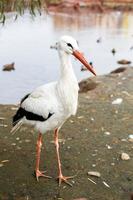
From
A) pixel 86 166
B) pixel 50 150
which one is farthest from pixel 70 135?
pixel 86 166

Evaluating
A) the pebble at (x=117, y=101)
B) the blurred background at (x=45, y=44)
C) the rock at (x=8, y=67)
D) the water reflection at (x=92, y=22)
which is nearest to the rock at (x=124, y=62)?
the blurred background at (x=45, y=44)

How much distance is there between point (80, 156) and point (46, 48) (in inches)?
540

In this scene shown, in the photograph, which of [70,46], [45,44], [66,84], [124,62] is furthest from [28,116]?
[45,44]

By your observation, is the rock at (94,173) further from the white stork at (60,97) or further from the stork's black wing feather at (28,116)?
the stork's black wing feather at (28,116)

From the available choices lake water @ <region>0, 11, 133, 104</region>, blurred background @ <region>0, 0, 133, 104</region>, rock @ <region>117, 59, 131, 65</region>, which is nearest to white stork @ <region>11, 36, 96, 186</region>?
blurred background @ <region>0, 0, 133, 104</region>

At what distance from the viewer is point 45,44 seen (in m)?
21.6

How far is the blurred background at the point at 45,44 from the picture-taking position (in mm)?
13183

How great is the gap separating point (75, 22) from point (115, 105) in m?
22.4

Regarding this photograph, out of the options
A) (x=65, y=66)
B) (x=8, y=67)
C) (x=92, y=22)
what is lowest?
(x=92, y=22)

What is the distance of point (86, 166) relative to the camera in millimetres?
7008

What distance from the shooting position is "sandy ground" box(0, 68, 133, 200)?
248 inches

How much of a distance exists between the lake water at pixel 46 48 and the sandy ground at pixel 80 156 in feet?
10.9

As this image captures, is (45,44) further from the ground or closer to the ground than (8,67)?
closer to the ground

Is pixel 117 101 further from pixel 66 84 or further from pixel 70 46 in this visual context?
pixel 70 46
